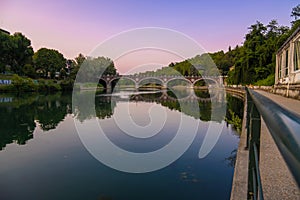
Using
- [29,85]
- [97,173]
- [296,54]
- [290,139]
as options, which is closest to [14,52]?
[29,85]

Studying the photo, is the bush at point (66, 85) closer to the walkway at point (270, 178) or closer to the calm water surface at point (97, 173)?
the calm water surface at point (97, 173)

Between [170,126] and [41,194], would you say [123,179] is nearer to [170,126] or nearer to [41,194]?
[41,194]

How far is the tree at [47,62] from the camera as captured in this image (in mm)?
Result: 49188

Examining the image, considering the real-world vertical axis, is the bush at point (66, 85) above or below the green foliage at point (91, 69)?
below

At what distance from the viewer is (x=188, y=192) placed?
15.5 feet

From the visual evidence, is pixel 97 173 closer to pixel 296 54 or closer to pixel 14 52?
pixel 296 54

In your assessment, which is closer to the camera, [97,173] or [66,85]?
[97,173]

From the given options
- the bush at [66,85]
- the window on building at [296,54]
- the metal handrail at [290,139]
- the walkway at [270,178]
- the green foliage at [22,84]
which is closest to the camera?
the metal handrail at [290,139]

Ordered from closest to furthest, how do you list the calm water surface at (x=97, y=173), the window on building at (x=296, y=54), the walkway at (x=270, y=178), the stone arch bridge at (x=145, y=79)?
the walkway at (x=270, y=178) → the calm water surface at (x=97, y=173) → the window on building at (x=296, y=54) → the stone arch bridge at (x=145, y=79)

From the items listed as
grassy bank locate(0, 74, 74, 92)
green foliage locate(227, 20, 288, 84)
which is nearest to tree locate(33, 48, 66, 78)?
grassy bank locate(0, 74, 74, 92)

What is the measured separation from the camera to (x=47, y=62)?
49.6m

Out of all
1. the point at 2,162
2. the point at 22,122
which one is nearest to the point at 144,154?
the point at 2,162

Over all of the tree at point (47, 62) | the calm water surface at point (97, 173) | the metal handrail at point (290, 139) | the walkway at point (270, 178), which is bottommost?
the calm water surface at point (97, 173)

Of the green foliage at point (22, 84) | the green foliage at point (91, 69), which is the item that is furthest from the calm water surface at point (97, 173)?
the green foliage at point (91, 69)
